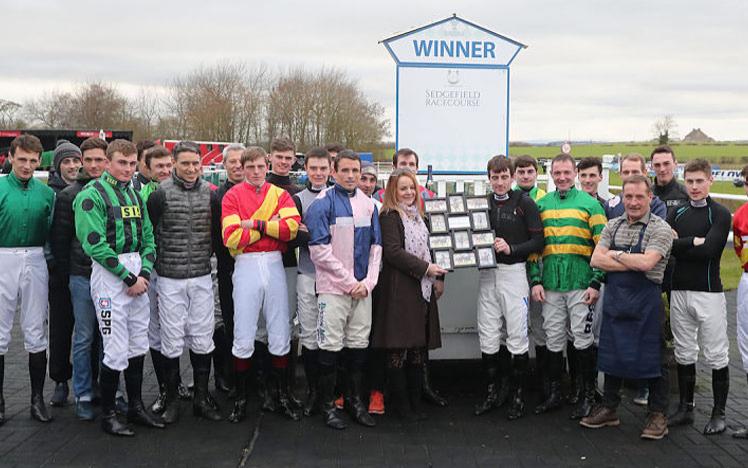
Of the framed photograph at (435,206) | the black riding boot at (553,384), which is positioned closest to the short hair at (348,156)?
the framed photograph at (435,206)

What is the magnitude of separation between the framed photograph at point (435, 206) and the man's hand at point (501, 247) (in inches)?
19.0

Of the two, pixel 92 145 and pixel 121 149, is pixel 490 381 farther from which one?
pixel 92 145

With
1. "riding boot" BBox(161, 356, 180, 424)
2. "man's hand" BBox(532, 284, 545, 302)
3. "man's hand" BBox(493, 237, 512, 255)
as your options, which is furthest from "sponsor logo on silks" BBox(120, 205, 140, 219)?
"man's hand" BBox(532, 284, 545, 302)

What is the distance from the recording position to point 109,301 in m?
4.98

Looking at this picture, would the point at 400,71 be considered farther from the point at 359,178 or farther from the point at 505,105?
the point at 359,178

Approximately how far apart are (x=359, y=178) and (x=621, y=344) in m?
2.34

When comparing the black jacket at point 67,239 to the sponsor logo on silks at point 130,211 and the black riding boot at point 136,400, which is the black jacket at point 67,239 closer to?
the sponsor logo on silks at point 130,211

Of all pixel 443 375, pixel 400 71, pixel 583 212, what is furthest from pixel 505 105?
pixel 443 375

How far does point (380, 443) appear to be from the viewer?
4.97m

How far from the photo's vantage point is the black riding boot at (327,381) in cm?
538

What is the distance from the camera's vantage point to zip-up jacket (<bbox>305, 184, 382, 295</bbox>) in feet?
17.1

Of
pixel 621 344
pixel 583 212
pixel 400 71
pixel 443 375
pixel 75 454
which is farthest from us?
pixel 400 71

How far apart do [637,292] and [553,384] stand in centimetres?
113

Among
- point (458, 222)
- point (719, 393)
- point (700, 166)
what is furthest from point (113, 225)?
point (719, 393)
